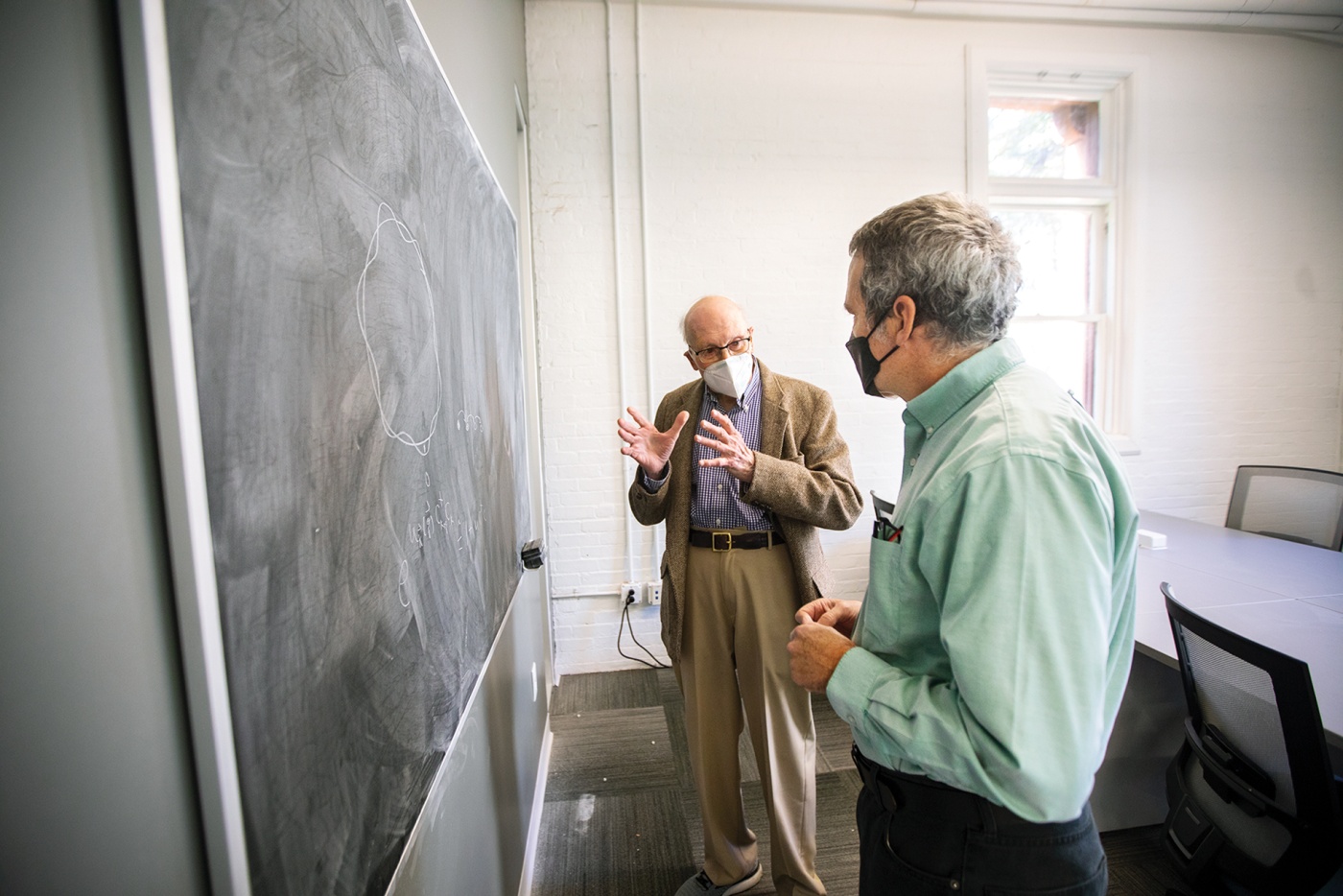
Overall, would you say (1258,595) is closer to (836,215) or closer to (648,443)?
(648,443)

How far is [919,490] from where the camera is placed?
32.0 inches

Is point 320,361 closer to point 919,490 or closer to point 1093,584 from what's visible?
point 919,490

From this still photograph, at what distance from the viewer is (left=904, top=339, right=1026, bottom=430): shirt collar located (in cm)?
84

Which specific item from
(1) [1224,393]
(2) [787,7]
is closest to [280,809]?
(2) [787,7]

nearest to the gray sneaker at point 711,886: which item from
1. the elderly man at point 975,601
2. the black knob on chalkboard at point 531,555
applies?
the elderly man at point 975,601

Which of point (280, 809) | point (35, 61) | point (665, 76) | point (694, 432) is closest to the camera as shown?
point (35, 61)

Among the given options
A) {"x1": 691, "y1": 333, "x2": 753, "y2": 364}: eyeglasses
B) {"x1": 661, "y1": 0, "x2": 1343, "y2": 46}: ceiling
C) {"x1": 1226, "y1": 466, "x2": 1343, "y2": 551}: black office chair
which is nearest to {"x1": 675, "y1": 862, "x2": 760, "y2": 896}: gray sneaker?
{"x1": 691, "y1": 333, "x2": 753, "y2": 364}: eyeglasses

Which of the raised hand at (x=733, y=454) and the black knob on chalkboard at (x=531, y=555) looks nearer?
the raised hand at (x=733, y=454)

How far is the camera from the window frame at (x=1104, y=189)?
3.25m

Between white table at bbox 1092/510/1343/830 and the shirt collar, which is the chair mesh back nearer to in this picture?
white table at bbox 1092/510/1343/830

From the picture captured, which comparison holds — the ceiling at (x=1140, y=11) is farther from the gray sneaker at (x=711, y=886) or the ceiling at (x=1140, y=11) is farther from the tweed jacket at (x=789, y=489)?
the gray sneaker at (x=711, y=886)

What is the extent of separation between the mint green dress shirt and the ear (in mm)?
145

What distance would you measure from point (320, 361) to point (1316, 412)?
510cm

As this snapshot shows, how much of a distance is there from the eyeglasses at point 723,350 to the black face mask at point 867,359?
71cm
